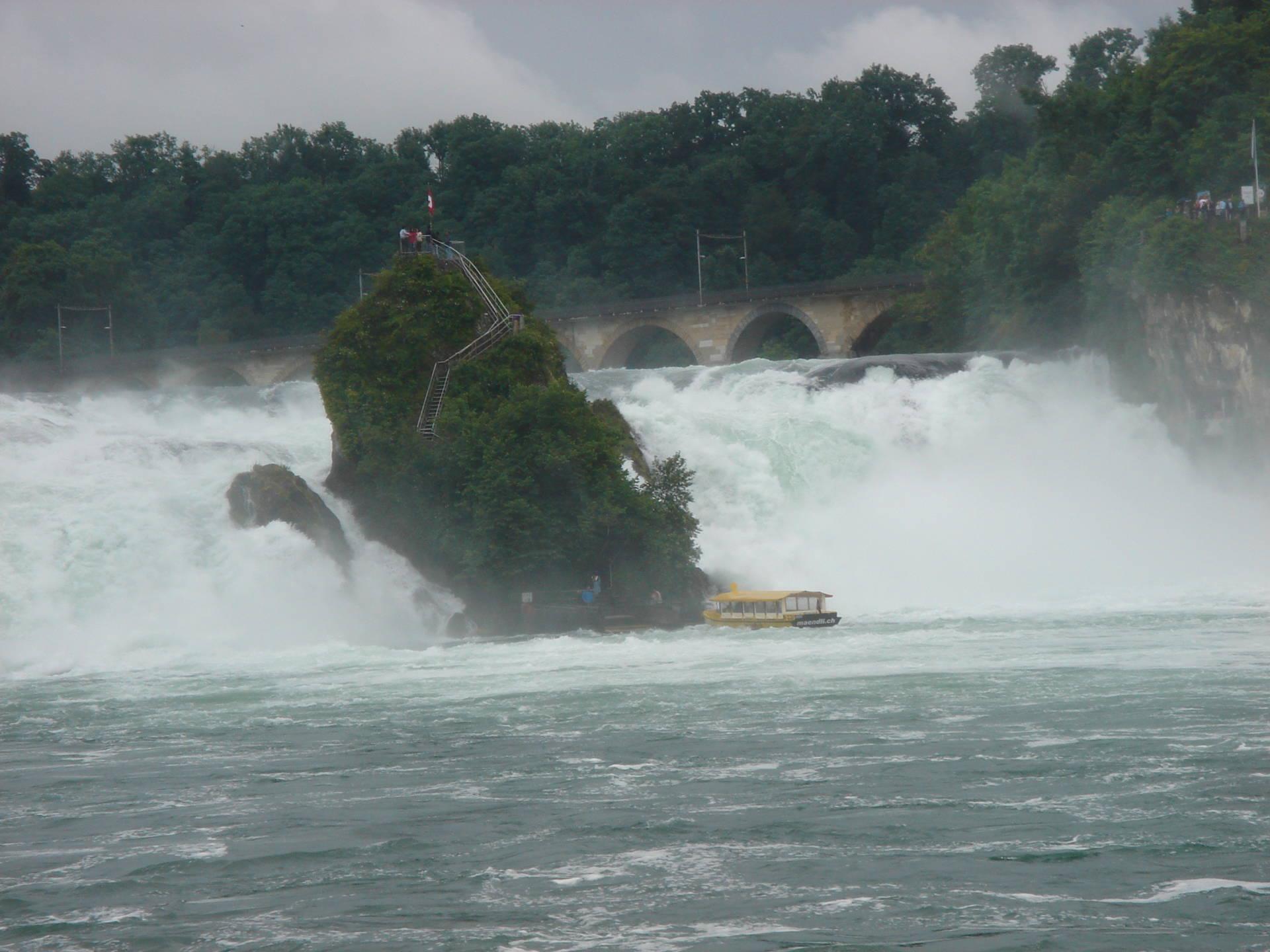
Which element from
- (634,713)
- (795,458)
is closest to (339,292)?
(795,458)

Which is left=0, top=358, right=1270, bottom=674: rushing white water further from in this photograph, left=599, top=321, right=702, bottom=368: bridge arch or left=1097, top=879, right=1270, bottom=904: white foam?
left=1097, top=879, right=1270, bottom=904: white foam

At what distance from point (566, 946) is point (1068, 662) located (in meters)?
14.8

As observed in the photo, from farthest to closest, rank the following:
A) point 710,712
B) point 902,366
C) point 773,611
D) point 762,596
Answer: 1. point 902,366
2. point 762,596
3. point 773,611
4. point 710,712

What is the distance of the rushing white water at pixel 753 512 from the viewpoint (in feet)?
105

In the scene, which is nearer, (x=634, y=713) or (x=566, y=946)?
(x=566, y=946)

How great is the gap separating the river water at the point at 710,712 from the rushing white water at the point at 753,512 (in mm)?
110

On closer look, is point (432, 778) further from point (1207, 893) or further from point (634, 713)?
point (1207, 893)

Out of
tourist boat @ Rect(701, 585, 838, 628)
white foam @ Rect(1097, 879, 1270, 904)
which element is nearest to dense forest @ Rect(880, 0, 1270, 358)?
tourist boat @ Rect(701, 585, 838, 628)

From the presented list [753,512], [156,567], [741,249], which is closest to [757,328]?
[741,249]

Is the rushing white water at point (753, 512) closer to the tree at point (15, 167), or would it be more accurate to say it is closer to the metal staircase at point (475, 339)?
the metal staircase at point (475, 339)

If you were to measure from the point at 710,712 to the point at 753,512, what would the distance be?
1915cm

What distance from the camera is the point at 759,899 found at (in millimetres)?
13078

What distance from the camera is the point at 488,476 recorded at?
34344mm

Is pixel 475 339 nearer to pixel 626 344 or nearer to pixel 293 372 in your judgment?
pixel 293 372
